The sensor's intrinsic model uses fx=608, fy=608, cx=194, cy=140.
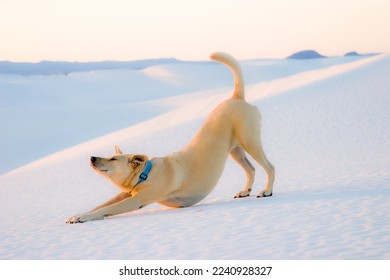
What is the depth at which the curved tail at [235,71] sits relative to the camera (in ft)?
25.5

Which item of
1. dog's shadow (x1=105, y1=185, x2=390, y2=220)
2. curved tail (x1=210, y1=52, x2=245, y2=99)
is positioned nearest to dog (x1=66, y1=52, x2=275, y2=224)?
curved tail (x1=210, y1=52, x2=245, y2=99)

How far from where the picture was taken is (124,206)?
6.82 metres

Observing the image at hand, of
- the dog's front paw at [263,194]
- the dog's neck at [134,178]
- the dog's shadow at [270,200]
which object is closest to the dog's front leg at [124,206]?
the dog's neck at [134,178]

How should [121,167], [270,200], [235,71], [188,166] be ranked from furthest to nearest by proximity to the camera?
[235,71], [270,200], [188,166], [121,167]

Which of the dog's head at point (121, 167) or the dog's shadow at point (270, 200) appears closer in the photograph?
the dog's head at point (121, 167)

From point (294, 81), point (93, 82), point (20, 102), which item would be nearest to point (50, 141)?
point (294, 81)

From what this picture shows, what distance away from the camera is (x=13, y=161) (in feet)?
86.6

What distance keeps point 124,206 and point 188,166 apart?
0.92 meters

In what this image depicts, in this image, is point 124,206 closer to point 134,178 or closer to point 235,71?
point 134,178

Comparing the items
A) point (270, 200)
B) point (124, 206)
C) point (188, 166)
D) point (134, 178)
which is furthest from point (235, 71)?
point (124, 206)

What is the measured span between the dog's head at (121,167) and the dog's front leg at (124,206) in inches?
7.3

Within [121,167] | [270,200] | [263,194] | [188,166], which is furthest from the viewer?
[263,194]

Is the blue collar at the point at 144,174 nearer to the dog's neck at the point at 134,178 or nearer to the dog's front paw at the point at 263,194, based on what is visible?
the dog's neck at the point at 134,178
